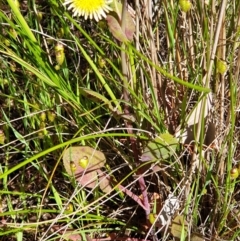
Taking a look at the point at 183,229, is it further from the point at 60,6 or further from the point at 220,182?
the point at 60,6

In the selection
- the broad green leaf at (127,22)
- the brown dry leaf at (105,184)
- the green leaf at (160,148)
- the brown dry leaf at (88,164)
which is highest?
the broad green leaf at (127,22)

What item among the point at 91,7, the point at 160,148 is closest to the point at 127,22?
the point at 91,7

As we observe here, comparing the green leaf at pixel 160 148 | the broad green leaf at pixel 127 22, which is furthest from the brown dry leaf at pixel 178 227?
the broad green leaf at pixel 127 22

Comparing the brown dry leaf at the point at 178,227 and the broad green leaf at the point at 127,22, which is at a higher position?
the broad green leaf at the point at 127,22

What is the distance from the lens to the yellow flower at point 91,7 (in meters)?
0.67

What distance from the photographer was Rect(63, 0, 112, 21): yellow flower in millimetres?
673

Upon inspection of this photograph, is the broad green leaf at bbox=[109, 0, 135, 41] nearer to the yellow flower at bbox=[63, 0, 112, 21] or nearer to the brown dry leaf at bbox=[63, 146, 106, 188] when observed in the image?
the yellow flower at bbox=[63, 0, 112, 21]

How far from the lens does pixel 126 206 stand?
0.87 meters

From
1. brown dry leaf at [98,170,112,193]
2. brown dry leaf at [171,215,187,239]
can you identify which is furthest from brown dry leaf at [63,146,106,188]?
brown dry leaf at [171,215,187,239]

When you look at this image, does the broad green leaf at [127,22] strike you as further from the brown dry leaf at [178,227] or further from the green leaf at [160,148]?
the brown dry leaf at [178,227]

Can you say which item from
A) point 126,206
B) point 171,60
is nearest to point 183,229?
point 126,206

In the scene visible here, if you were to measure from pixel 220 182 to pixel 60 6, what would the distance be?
39 centimetres

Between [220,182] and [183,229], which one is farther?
[220,182]

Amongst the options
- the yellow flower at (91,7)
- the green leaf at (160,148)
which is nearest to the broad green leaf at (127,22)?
the yellow flower at (91,7)
